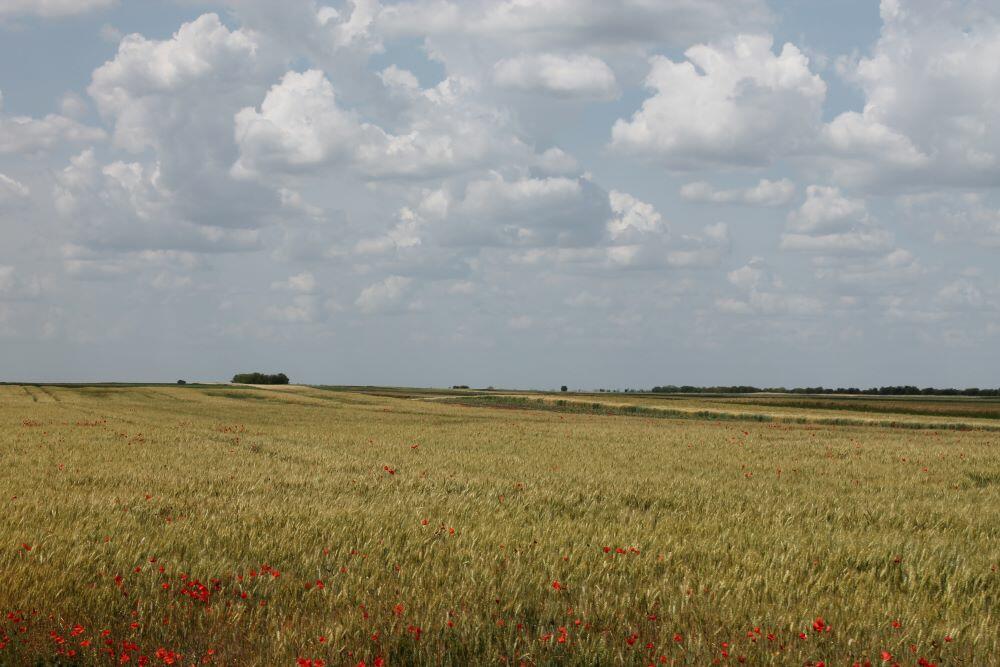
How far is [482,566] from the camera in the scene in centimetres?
905

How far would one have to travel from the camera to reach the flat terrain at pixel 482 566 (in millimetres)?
6723

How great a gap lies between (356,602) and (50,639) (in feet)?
8.59

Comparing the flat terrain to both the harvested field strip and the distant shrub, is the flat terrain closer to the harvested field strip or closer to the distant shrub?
the harvested field strip

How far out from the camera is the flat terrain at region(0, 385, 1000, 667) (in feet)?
22.1

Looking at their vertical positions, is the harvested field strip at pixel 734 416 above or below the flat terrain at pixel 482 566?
below

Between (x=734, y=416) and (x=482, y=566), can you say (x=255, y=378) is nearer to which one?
(x=734, y=416)

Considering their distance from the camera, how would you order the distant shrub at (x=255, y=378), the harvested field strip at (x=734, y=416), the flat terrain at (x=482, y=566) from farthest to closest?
the distant shrub at (x=255, y=378)
the harvested field strip at (x=734, y=416)
the flat terrain at (x=482, y=566)

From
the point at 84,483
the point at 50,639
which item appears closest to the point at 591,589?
the point at 50,639

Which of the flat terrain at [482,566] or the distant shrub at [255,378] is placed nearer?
the flat terrain at [482,566]

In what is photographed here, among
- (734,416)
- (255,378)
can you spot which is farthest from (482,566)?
(255,378)

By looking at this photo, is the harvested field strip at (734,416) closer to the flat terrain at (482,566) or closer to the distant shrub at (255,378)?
the flat terrain at (482,566)

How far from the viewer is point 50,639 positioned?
6.61 m

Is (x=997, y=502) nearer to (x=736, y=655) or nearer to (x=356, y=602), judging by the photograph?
(x=736, y=655)

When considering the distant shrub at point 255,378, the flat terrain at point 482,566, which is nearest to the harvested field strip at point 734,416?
the flat terrain at point 482,566
